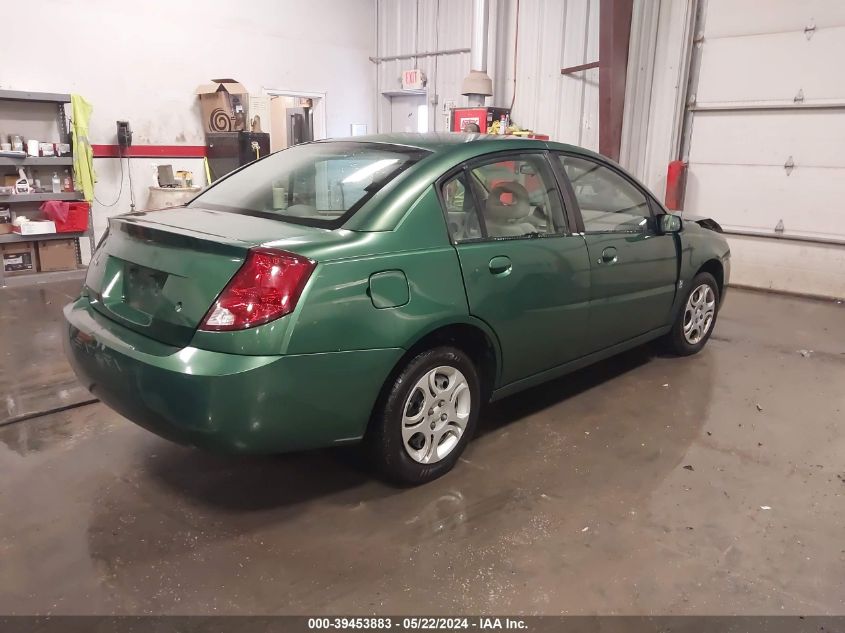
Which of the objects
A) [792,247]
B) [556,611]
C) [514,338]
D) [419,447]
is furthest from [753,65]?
[556,611]

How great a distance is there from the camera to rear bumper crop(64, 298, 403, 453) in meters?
1.99

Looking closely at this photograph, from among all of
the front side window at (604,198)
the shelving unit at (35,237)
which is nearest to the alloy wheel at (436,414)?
the front side window at (604,198)

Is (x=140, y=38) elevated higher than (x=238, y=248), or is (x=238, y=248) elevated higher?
(x=140, y=38)

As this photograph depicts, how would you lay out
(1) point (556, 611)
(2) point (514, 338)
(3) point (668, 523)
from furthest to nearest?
(2) point (514, 338) < (3) point (668, 523) < (1) point (556, 611)

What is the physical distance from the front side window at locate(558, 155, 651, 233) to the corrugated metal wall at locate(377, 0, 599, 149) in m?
4.78

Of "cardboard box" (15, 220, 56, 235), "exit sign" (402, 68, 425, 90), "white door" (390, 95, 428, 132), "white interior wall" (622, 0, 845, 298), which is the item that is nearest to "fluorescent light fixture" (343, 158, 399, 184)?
"cardboard box" (15, 220, 56, 235)

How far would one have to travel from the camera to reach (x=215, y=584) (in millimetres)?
2006

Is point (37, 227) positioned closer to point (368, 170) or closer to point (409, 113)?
point (368, 170)

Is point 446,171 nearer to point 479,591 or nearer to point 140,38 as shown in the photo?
point 479,591

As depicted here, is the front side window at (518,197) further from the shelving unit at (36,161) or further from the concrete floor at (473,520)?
the shelving unit at (36,161)

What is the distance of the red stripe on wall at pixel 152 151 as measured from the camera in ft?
25.1

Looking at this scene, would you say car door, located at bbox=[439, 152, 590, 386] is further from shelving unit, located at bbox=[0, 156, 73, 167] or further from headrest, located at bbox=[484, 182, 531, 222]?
shelving unit, located at bbox=[0, 156, 73, 167]

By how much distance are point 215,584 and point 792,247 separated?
668cm

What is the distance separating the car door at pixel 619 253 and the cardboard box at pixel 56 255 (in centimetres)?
594
